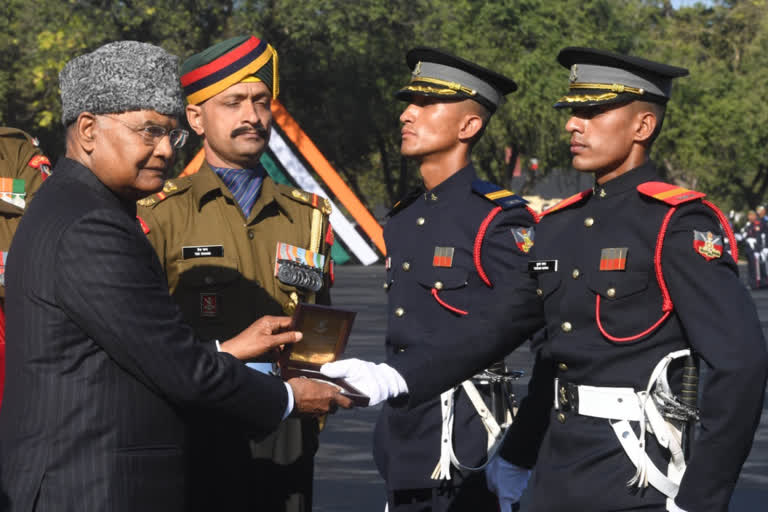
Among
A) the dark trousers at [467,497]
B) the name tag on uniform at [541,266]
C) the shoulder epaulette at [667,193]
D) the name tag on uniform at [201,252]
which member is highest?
the shoulder epaulette at [667,193]

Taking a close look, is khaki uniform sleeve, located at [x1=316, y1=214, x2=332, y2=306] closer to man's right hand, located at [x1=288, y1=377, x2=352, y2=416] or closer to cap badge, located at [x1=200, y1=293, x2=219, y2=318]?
cap badge, located at [x1=200, y1=293, x2=219, y2=318]

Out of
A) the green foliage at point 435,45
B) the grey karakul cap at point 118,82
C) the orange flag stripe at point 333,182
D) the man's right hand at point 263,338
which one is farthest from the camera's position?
the green foliage at point 435,45

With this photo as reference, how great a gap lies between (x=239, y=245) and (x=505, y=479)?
4.53 feet

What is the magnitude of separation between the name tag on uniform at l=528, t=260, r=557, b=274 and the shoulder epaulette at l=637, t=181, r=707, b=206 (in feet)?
1.47

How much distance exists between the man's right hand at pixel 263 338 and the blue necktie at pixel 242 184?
82 centimetres

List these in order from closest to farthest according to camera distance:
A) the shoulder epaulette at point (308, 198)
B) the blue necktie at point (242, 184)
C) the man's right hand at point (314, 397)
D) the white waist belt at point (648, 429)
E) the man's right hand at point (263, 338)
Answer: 1. the white waist belt at point (648, 429)
2. the man's right hand at point (314, 397)
3. the man's right hand at point (263, 338)
4. the blue necktie at point (242, 184)
5. the shoulder epaulette at point (308, 198)

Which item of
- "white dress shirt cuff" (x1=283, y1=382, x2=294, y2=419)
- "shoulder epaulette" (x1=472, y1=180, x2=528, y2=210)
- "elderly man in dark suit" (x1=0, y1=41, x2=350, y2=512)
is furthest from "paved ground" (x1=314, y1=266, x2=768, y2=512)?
"elderly man in dark suit" (x1=0, y1=41, x2=350, y2=512)

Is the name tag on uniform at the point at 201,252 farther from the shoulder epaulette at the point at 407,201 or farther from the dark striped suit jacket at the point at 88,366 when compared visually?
the dark striped suit jacket at the point at 88,366

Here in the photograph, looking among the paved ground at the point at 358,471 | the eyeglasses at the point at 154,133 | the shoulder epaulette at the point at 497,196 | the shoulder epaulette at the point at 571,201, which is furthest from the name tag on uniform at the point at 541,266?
the paved ground at the point at 358,471

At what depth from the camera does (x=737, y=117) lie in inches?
2389

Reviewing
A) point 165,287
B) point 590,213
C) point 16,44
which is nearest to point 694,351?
point 590,213

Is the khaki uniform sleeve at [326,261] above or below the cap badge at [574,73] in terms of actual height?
below

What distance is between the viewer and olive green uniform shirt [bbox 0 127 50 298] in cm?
651

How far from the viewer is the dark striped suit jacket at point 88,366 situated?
12.2 ft
